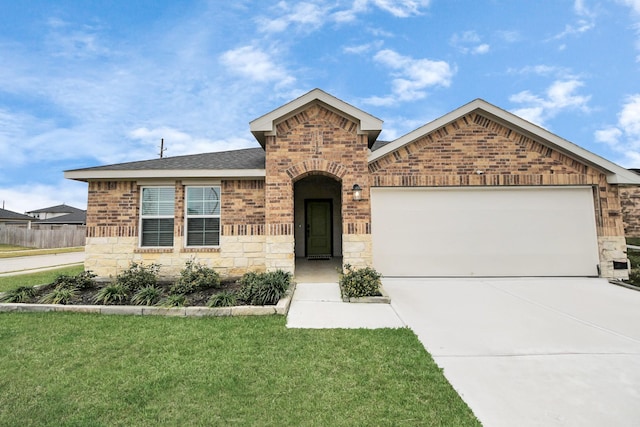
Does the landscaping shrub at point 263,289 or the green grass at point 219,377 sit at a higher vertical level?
the landscaping shrub at point 263,289

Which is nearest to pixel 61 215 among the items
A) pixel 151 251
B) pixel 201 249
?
pixel 151 251

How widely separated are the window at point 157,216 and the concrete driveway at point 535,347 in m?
6.30

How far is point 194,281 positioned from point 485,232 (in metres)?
7.82

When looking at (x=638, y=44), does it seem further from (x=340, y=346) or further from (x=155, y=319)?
(x=155, y=319)

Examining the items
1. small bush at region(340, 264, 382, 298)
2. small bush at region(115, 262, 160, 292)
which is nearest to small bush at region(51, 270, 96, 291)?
small bush at region(115, 262, 160, 292)

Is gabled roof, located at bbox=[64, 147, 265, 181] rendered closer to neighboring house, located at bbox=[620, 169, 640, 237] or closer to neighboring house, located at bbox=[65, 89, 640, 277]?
neighboring house, located at bbox=[65, 89, 640, 277]

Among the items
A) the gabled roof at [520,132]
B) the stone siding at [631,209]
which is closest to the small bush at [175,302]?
the gabled roof at [520,132]

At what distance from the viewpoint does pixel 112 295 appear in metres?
5.70

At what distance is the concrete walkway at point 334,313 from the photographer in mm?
4609

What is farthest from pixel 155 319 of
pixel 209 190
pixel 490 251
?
pixel 490 251

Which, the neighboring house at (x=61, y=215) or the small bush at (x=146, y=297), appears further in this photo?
→ the neighboring house at (x=61, y=215)

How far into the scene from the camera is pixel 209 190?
8062 mm

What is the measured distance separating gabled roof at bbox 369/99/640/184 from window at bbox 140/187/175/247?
5908 mm

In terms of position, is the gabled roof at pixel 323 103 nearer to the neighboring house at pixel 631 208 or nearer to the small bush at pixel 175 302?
the small bush at pixel 175 302
